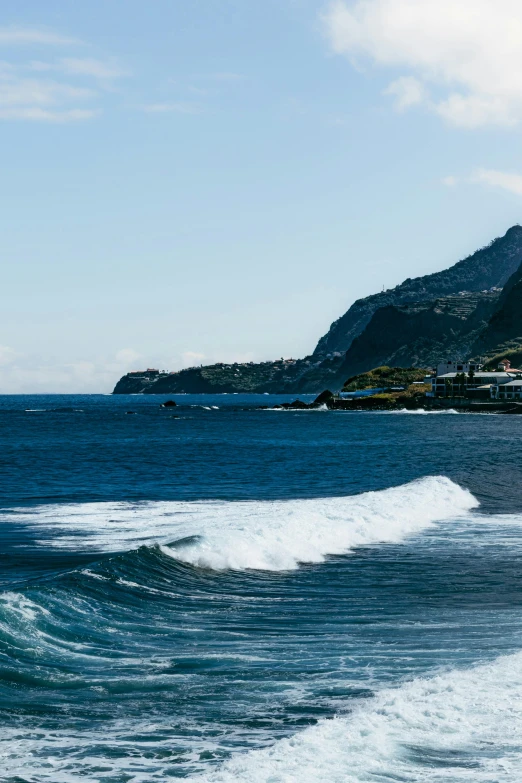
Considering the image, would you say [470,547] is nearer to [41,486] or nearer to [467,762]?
[467,762]

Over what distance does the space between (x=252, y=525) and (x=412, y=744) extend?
17.9m

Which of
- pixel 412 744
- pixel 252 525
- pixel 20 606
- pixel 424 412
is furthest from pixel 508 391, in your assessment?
pixel 412 744

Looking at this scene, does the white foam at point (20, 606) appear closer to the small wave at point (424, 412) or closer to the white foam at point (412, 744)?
the white foam at point (412, 744)

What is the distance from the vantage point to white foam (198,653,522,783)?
10.6 metres

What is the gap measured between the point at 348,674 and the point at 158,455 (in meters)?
60.6

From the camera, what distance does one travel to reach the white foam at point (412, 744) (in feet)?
34.7

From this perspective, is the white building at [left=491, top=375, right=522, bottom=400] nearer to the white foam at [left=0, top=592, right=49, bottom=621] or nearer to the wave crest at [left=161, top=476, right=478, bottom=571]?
the wave crest at [left=161, top=476, right=478, bottom=571]

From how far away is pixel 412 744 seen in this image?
37.9 feet

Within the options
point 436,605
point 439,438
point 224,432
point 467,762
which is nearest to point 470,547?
point 436,605

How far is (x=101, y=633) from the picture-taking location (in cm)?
1725

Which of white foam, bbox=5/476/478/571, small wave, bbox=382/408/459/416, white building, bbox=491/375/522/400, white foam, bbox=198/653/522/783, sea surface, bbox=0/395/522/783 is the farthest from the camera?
white building, bbox=491/375/522/400

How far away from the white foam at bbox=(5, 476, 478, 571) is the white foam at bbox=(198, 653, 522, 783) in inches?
484

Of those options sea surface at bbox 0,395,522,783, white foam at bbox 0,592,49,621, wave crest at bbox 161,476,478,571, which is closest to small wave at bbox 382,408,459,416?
wave crest at bbox 161,476,478,571

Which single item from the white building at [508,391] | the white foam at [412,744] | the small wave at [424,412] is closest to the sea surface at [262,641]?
the white foam at [412,744]
